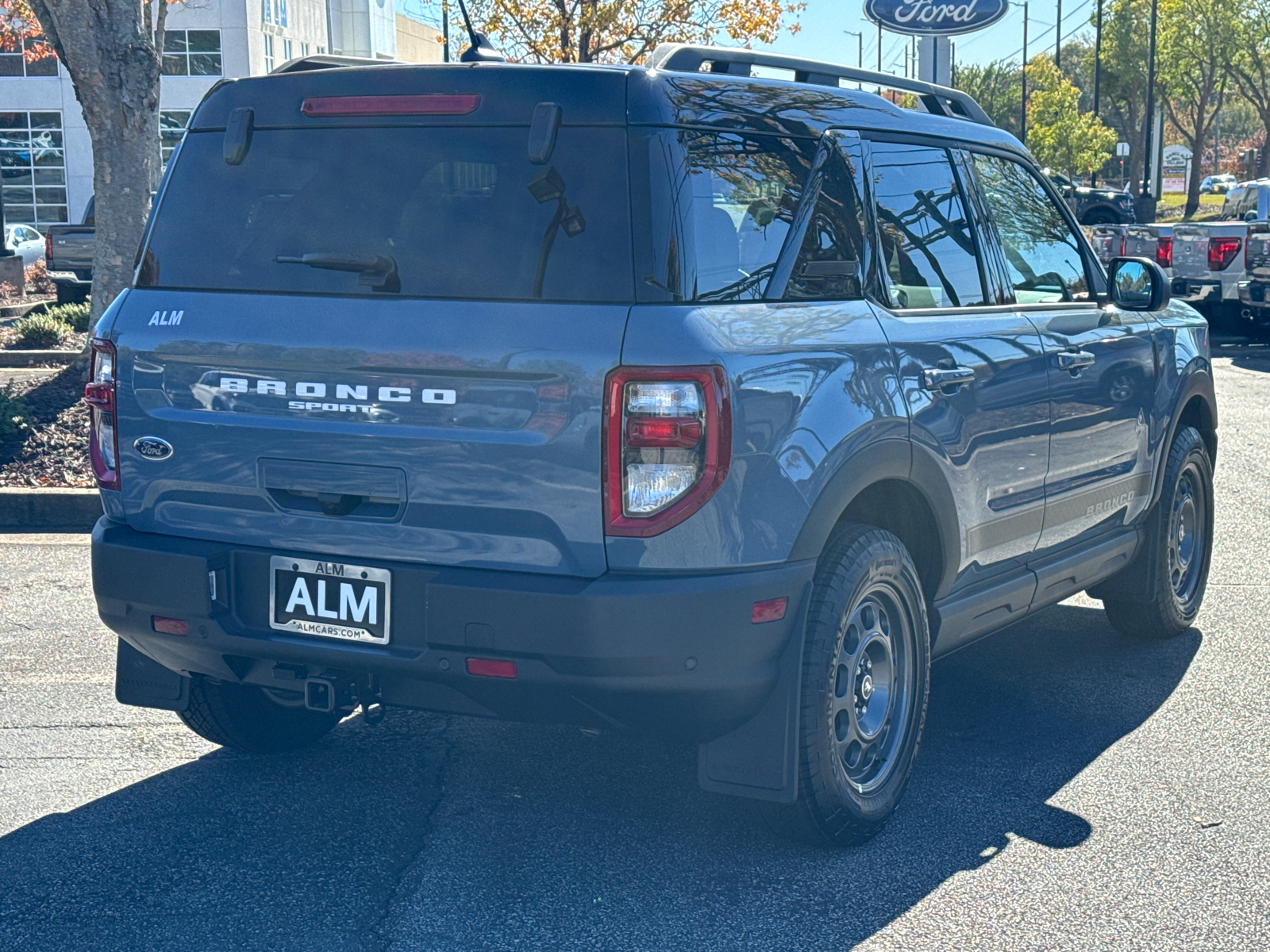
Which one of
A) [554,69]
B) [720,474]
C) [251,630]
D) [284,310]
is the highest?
[554,69]

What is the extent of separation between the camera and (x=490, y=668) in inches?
137

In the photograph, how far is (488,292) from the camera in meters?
3.52

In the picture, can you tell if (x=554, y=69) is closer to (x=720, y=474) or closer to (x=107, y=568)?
(x=720, y=474)

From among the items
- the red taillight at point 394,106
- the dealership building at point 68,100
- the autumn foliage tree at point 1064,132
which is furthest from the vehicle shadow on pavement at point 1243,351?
the autumn foliage tree at point 1064,132

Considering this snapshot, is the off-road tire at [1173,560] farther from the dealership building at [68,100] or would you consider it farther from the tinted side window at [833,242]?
the dealership building at [68,100]

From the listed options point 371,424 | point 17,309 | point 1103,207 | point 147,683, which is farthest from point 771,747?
point 1103,207

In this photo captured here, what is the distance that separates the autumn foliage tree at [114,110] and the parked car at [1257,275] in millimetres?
12890

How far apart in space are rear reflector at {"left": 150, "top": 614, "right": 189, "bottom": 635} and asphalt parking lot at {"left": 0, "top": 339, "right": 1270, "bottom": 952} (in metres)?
0.60

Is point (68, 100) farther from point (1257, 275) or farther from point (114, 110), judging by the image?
point (114, 110)

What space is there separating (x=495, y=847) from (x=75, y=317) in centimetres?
1383

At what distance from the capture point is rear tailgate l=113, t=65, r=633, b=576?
3.41 metres

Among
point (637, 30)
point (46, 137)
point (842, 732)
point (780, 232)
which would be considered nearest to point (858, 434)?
point (780, 232)

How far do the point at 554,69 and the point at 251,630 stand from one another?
61.1 inches

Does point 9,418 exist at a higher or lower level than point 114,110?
lower
